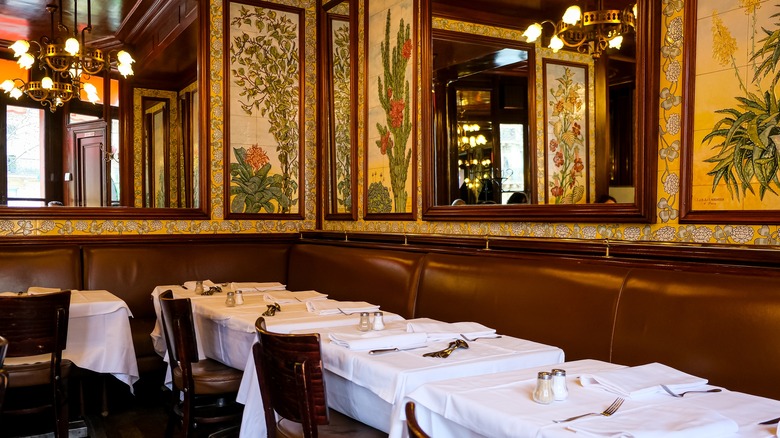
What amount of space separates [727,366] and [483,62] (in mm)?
2211

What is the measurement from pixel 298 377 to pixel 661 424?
3.49 ft

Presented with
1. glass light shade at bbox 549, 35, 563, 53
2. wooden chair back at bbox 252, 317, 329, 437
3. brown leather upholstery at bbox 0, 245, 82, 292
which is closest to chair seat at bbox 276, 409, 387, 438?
wooden chair back at bbox 252, 317, 329, 437

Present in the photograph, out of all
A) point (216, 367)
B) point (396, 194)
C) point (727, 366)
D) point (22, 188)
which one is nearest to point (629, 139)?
point (727, 366)

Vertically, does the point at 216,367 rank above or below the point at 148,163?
below

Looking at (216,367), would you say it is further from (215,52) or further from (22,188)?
(215,52)

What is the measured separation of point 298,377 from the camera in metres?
2.08

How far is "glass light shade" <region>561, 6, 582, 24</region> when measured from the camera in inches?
129

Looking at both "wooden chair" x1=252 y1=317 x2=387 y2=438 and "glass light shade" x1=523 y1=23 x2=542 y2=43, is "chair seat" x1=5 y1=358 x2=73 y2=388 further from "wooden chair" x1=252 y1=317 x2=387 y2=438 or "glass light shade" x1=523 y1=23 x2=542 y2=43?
"glass light shade" x1=523 y1=23 x2=542 y2=43

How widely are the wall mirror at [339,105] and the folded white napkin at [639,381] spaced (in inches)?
137

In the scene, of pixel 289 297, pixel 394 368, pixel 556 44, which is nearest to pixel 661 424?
pixel 394 368

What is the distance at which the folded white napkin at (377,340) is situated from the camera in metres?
2.43

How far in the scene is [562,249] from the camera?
131 inches

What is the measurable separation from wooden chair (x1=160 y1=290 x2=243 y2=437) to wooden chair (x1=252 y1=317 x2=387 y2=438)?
2.85 ft

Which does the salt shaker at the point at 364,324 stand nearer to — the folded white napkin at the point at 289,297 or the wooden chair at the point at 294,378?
the wooden chair at the point at 294,378
